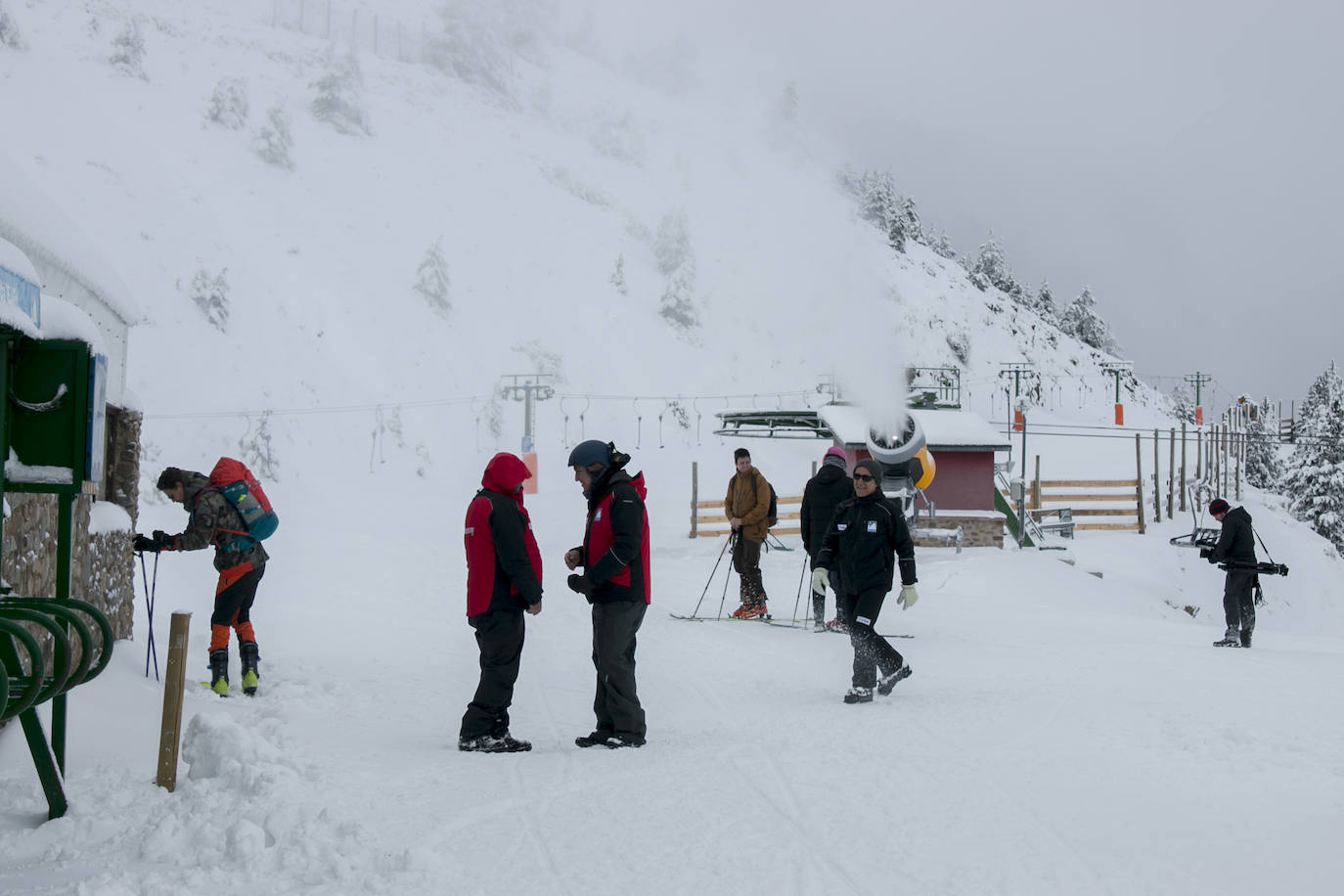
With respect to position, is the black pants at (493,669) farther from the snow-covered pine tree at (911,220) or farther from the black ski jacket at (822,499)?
the snow-covered pine tree at (911,220)

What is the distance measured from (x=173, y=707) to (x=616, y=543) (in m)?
2.41

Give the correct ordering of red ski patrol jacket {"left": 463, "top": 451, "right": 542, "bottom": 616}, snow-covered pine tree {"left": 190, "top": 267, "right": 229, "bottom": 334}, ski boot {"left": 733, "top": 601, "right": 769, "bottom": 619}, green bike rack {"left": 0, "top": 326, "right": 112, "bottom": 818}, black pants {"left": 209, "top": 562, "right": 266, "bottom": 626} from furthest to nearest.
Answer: snow-covered pine tree {"left": 190, "top": 267, "right": 229, "bottom": 334} < ski boot {"left": 733, "top": 601, "right": 769, "bottom": 619} < black pants {"left": 209, "top": 562, "right": 266, "bottom": 626} < red ski patrol jacket {"left": 463, "top": 451, "right": 542, "bottom": 616} < green bike rack {"left": 0, "top": 326, "right": 112, "bottom": 818}

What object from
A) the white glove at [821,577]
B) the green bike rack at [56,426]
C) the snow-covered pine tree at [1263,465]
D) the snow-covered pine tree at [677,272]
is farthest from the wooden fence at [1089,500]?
the snow-covered pine tree at [1263,465]

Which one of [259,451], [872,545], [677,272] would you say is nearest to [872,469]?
[872,545]

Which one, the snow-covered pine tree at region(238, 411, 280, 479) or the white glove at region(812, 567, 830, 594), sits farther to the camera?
the snow-covered pine tree at region(238, 411, 280, 479)

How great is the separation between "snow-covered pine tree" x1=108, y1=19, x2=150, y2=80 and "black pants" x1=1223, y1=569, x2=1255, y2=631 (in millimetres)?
50300

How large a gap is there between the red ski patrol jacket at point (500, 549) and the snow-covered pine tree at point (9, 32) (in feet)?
160

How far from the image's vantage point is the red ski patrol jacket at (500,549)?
19.7 feet

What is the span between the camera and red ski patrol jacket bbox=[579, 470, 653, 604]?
6.23m

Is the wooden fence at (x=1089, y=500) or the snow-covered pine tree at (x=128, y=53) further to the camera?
the snow-covered pine tree at (x=128, y=53)

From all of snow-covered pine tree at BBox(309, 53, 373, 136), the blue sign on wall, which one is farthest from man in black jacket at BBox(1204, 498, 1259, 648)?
snow-covered pine tree at BBox(309, 53, 373, 136)

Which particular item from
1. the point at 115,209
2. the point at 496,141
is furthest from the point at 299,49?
the point at 115,209

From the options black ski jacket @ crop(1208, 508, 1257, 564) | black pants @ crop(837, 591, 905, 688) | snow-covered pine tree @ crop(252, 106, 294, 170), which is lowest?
black pants @ crop(837, 591, 905, 688)

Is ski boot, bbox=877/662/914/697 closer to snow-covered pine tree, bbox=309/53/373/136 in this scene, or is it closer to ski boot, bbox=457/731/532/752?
ski boot, bbox=457/731/532/752
